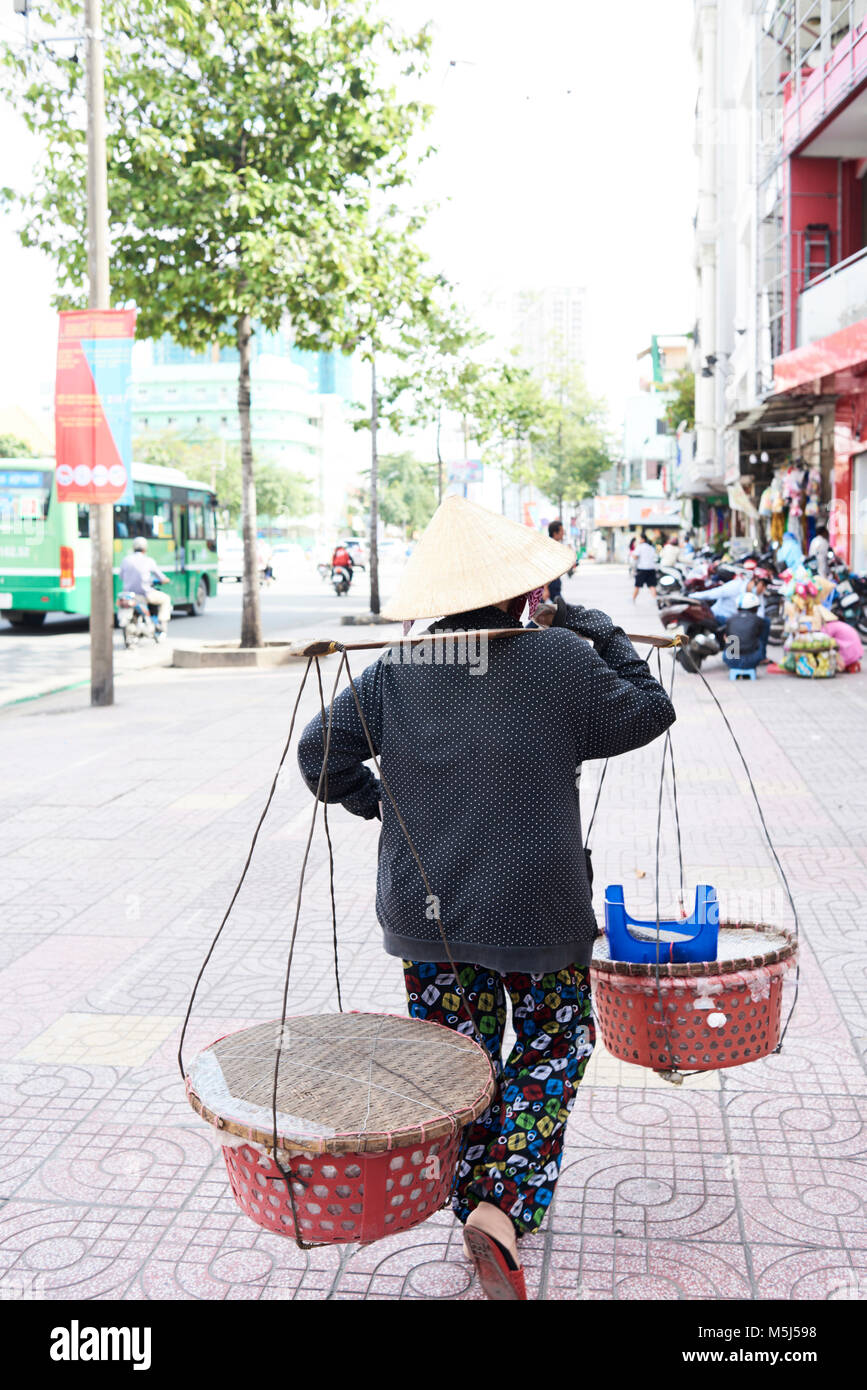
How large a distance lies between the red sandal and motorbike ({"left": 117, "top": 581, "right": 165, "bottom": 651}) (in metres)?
17.3

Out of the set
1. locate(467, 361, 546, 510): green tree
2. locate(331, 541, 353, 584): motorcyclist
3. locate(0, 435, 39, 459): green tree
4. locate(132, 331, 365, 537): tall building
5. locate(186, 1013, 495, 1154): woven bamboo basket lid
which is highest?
locate(132, 331, 365, 537): tall building

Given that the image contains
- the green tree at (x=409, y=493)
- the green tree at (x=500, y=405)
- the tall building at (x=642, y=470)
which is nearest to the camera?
the green tree at (x=500, y=405)

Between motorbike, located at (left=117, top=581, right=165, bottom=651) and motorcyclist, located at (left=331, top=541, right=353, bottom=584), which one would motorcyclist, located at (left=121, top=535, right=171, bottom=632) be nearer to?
motorbike, located at (left=117, top=581, right=165, bottom=651)

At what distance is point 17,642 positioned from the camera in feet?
65.3

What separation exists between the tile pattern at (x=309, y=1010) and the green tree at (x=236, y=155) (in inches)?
318

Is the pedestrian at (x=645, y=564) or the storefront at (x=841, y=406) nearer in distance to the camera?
the storefront at (x=841, y=406)

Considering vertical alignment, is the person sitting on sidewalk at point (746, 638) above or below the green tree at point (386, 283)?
below

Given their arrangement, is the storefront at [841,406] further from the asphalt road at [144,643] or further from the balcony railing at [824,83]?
the asphalt road at [144,643]

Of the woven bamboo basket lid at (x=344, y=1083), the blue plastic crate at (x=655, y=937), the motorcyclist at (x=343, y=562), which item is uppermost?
the motorcyclist at (x=343, y=562)

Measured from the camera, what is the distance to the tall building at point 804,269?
16.4m

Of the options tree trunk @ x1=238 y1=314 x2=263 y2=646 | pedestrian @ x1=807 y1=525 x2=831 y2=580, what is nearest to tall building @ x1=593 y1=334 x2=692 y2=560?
pedestrian @ x1=807 y1=525 x2=831 y2=580

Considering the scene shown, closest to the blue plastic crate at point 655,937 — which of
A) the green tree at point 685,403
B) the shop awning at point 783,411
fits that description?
the shop awning at point 783,411

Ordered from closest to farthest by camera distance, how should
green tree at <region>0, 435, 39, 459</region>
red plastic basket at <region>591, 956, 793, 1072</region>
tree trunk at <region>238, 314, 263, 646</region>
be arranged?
red plastic basket at <region>591, 956, 793, 1072</region> → tree trunk at <region>238, 314, 263, 646</region> → green tree at <region>0, 435, 39, 459</region>

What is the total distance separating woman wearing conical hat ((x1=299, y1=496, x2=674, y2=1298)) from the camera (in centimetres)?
265
